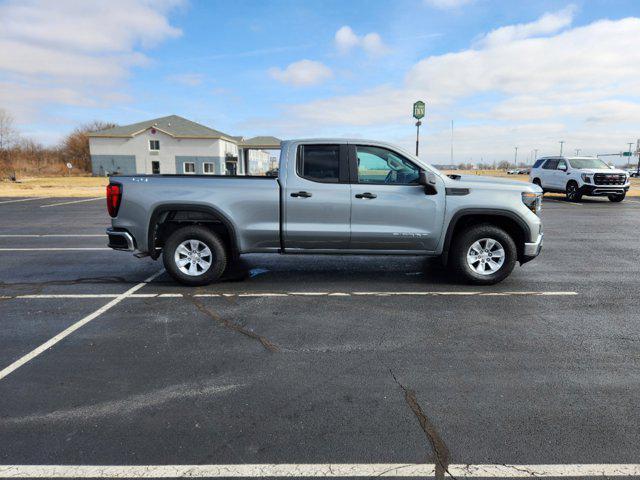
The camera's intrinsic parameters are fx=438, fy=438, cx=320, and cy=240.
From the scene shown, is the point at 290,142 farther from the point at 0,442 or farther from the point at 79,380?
the point at 0,442

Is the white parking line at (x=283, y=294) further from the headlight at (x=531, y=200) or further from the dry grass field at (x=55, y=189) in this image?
the dry grass field at (x=55, y=189)

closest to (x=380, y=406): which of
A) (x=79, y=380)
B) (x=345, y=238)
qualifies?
(x=79, y=380)

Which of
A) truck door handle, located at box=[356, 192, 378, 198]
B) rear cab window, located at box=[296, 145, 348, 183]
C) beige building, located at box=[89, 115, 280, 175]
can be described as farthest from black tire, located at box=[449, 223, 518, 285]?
beige building, located at box=[89, 115, 280, 175]

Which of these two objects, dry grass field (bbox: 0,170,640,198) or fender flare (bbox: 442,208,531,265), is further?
dry grass field (bbox: 0,170,640,198)

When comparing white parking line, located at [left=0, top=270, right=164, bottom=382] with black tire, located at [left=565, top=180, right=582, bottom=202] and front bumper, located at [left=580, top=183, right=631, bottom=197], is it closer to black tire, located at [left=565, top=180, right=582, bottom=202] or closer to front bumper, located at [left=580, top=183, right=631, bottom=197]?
front bumper, located at [left=580, top=183, right=631, bottom=197]

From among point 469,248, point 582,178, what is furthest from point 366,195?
point 582,178

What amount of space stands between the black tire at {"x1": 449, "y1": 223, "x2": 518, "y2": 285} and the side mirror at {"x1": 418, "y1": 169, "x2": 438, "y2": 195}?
785 millimetres

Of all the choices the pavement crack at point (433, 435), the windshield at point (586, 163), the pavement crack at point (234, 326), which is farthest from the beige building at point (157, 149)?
the pavement crack at point (433, 435)

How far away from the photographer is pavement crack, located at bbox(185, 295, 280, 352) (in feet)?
13.7

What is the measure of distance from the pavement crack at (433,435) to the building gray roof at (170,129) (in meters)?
54.2

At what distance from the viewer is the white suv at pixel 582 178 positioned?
1919cm

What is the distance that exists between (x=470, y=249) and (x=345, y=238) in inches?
69.7

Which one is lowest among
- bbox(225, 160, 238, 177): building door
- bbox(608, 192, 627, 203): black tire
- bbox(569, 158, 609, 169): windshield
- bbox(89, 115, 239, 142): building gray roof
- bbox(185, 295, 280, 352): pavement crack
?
bbox(185, 295, 280, 352): pavement crack

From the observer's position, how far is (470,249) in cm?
614
